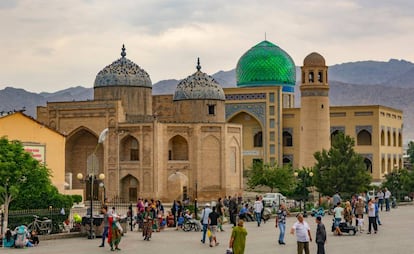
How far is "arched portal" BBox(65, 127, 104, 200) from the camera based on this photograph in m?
47.1

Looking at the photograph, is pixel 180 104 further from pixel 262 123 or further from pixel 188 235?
pixel 188 235

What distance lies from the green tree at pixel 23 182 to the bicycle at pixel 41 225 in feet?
3.24

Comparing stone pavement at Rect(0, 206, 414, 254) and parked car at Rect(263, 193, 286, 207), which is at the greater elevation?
parked car at Rect(263, 193, 286, 207)

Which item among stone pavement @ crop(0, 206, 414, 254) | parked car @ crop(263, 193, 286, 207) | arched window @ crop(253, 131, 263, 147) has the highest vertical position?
arched window @ crop(253, 131, 263, 147)

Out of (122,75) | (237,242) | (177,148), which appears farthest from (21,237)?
(122,75)

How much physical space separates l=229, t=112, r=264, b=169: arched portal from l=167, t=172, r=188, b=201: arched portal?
50.0 feet

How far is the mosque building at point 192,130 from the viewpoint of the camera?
4519cm

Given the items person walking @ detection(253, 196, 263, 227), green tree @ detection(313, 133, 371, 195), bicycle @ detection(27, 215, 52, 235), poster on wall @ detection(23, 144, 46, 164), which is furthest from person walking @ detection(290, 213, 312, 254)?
green tree @ detection(313, 133, 371, 195)

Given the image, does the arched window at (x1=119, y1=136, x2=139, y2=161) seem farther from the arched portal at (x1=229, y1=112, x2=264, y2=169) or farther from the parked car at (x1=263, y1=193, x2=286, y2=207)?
the arched portal at (x1=229, y1=112, x2=264, y2=169)

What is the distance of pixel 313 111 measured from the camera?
5412 cm

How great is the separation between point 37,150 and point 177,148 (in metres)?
12.0

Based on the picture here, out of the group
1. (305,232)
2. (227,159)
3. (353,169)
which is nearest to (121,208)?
(227,159)

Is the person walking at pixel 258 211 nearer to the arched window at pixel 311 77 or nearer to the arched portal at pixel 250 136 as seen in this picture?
the arched window at pixel 311 77

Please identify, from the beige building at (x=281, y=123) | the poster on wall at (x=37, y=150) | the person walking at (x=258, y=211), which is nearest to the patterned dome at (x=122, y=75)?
the beige building at (x=281, y=123)
